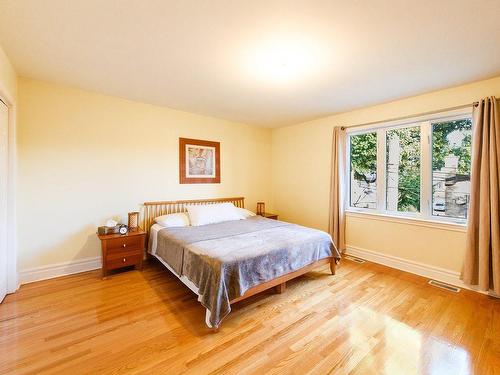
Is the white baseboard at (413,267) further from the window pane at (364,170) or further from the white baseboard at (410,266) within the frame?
the window pane at (364,170)

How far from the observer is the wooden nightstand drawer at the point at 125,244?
2835mm

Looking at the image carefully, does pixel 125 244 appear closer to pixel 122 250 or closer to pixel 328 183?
pixel 122 250

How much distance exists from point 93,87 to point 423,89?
4.04 meters

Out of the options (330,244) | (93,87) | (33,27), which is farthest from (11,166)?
(330,244)

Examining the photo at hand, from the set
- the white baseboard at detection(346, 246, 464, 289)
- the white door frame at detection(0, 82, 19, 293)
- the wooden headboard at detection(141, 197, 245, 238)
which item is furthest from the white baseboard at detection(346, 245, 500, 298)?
the white door frame at detection(0, 82, 19, 293)

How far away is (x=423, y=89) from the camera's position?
279 centimetres

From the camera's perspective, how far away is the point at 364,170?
3732 millimetres

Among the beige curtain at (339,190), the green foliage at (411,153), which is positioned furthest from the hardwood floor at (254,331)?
the green foliage at (411,153)

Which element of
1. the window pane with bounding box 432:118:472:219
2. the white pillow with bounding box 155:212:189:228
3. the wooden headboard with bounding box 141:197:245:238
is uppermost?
the window pane with bounding box 432:118:472:219

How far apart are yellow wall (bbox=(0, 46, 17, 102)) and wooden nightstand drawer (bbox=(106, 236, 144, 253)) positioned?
1796mm

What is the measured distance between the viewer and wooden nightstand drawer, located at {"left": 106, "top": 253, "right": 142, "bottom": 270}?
9.29 ft

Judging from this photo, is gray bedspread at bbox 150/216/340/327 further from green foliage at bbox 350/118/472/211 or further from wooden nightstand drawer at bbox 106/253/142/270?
green foliage at bbox 350/118/472/211

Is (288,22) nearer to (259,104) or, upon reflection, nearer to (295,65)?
(295,65)

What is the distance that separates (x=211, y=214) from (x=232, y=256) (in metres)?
1.57
